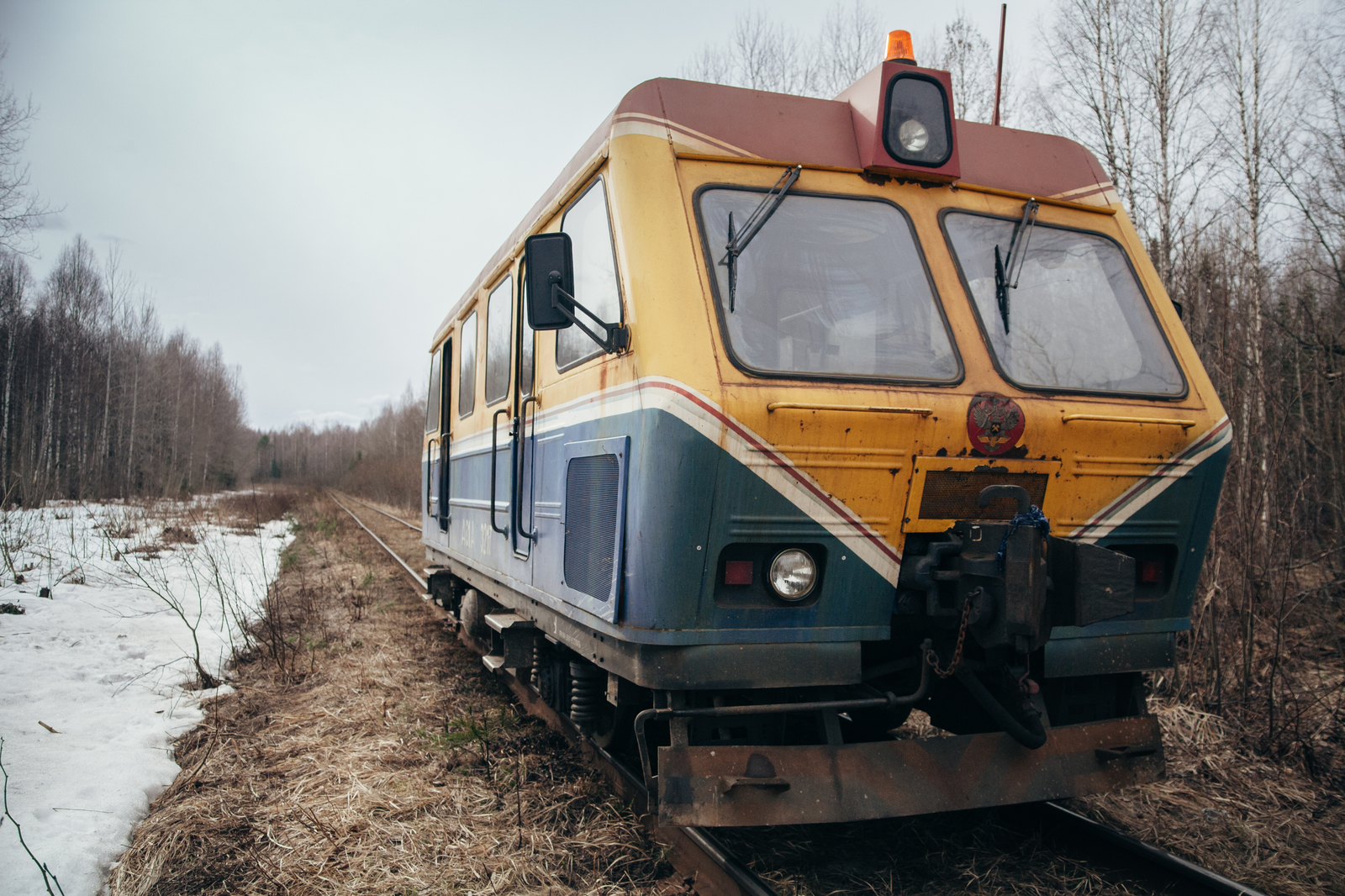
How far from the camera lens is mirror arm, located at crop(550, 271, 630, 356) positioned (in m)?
3.15

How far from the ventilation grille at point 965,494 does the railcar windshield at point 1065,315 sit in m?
0.44

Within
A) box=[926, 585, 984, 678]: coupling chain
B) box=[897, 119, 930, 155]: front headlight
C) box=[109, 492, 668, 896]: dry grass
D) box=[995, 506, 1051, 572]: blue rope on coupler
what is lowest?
box=[109, 492, 668, 896]: dry grass

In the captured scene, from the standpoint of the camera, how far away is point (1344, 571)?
5734mm

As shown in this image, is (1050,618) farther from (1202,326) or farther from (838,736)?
(1202,326)

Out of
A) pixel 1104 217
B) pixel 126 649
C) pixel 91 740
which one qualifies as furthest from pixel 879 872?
pixel 126 649

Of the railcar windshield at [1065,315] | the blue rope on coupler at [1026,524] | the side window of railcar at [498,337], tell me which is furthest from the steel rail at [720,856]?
the side window of railcar at [498,337]

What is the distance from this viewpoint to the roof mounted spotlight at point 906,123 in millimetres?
3488

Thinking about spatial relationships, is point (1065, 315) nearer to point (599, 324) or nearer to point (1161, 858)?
point (599, 324)

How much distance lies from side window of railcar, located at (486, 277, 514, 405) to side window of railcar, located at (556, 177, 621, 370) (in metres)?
1.07

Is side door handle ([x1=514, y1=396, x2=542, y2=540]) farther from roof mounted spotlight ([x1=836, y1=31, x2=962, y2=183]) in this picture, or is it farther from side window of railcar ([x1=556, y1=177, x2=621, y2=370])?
roof mounted spotlight ([x1=836, y1=31, x2=962, y2=183])

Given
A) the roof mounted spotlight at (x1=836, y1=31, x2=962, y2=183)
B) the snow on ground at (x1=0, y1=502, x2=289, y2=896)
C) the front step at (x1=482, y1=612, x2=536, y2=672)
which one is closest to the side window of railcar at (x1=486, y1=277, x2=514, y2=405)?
the front step at (x1=482, y1=612, x2=536, y2=672)

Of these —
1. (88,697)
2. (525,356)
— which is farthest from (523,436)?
(88,697)

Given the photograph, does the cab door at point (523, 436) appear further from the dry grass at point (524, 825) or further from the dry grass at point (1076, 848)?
the dry grass at point (1076, 848)

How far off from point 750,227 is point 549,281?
2.76 ft
